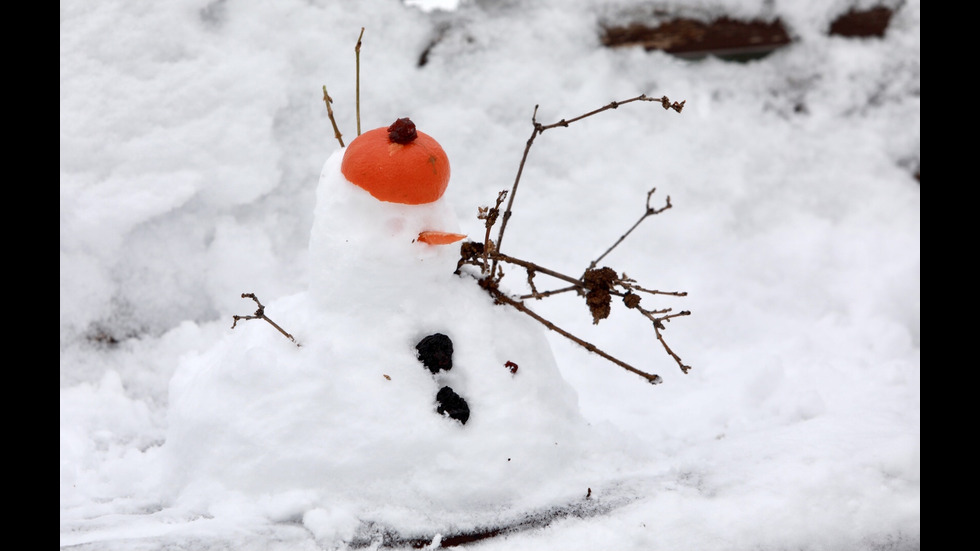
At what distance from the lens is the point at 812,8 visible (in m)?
2.04

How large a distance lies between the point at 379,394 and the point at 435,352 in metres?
0.10

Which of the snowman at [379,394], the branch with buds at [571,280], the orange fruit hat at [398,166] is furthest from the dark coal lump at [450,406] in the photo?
the orange fruit hat at [398,166]

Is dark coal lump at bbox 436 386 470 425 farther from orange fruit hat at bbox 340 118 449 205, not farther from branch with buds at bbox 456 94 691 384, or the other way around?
orange fruit hat at bbox 340 118 449 205

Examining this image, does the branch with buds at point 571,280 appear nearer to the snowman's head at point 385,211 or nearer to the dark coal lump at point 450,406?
the snowman's head at point 385,211

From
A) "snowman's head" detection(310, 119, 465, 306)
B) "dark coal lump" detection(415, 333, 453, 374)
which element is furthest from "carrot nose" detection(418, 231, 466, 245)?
"dark coal lump" detection(415, 333, 453, 374)

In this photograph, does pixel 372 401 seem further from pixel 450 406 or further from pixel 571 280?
pixel 571 280

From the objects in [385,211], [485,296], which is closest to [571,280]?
[485,296]

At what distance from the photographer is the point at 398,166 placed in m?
1.00

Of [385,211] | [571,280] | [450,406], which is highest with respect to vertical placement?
[385,211]

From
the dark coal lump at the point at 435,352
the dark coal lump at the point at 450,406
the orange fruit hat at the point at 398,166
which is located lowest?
the dark coal lump at the point at 450,406

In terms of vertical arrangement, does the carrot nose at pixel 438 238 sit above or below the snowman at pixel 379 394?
above

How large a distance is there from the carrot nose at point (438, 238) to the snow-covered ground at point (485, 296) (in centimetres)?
6

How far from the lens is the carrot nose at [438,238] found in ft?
3.41

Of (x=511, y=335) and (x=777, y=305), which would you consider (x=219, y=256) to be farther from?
(x=777, y=305)
